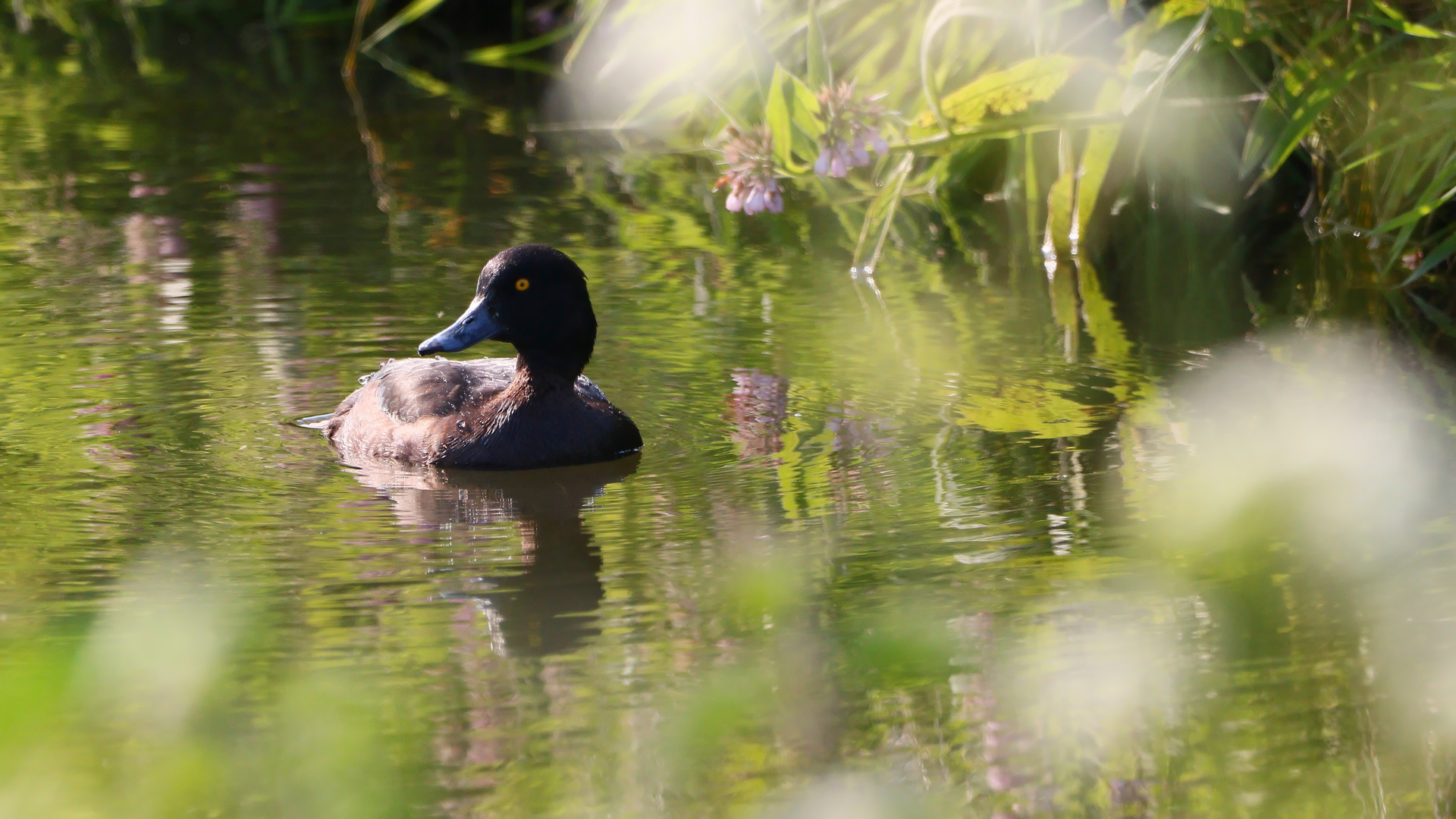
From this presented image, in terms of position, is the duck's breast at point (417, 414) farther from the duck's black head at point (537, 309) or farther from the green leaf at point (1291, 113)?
the green leaf at point (1291, 113)

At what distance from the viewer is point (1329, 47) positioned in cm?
648

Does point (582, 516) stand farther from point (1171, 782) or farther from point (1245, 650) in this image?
point (1171, 782)

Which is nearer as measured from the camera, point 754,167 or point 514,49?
point 754,167

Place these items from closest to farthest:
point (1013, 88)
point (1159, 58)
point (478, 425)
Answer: point (478, 425), point (1013, 88), point (1159, 58)

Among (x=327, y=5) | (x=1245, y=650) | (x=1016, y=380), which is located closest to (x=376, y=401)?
(x=1016, y=380)

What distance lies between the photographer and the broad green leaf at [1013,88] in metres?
6.12

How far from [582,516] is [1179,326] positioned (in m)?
2.85

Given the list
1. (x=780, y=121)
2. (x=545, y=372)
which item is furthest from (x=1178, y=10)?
(x=545, y=372)

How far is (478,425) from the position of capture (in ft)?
16.9

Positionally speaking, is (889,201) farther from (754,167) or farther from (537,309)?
(537,309)

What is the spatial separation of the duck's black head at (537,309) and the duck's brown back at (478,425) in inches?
3.6

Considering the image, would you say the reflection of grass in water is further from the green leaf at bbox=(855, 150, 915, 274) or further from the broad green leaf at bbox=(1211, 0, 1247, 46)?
the broad green leaf at bbox=(1211, 0, 1247, 46)

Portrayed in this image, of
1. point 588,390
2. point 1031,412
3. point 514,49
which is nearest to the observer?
point 1031,412

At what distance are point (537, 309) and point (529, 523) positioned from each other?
997 millimetres
